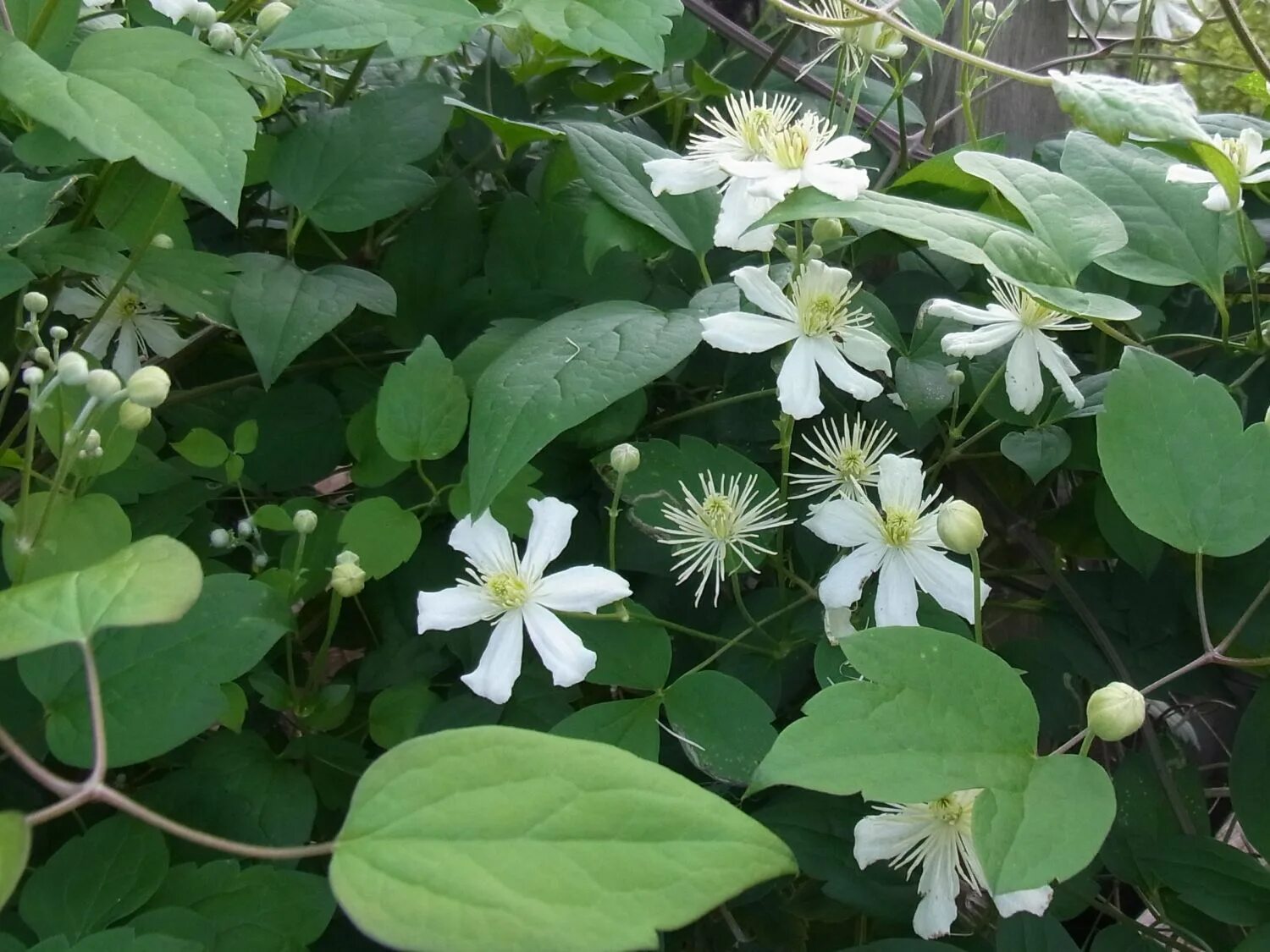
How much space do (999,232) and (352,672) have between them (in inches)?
17.5

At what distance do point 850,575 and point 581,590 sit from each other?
14 cm

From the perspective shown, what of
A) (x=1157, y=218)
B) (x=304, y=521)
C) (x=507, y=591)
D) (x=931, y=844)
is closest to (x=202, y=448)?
(x=304, y=521)

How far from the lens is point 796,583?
1.85 feet

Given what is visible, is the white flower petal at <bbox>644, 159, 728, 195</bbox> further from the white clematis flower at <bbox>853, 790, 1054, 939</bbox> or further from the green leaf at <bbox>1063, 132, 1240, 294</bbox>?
the white clematis flower at <bbox>853, 790, 1054, 939</bbox>

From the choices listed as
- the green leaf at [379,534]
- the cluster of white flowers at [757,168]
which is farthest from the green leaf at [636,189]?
the green leaf at [379,534]

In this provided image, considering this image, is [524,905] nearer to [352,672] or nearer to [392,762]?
[392,762]

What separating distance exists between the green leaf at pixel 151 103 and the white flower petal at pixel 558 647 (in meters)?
0.24

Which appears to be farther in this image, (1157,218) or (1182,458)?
(1157,218)

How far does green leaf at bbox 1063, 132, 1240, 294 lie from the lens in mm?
530

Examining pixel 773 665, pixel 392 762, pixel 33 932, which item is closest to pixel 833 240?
pixel 773 665

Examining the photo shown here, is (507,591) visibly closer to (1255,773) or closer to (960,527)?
(960,527)

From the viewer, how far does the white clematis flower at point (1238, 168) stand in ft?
1.64

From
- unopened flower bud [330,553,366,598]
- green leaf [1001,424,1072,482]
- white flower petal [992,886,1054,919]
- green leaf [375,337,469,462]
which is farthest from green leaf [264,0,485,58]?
white flower petal [992,886,1054,919]

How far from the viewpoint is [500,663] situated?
47 cm
